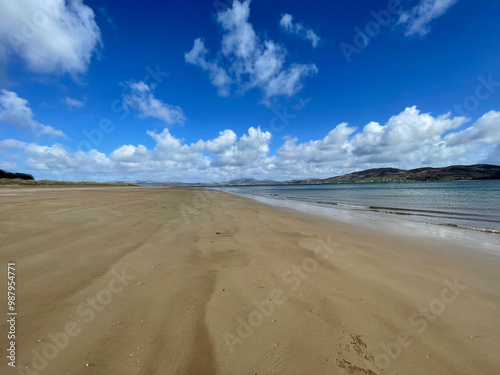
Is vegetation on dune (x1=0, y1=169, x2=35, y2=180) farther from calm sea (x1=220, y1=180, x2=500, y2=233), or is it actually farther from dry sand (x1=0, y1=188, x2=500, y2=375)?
dry sand (x1=0, y1=188, x2=500, y2=375)

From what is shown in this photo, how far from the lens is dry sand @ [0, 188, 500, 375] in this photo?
2795 millimetres

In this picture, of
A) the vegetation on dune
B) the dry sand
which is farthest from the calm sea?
the vegetation on dune

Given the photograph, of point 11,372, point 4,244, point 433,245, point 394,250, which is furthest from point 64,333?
point 433,245

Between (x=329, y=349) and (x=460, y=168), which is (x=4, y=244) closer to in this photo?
(x=329, y=349)

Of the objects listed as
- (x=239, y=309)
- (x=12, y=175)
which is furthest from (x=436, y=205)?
(x=12, y=175)

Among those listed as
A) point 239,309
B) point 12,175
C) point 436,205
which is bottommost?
point 436,205

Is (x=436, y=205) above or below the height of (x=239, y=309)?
below

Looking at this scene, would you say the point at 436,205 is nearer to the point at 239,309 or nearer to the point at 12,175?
the point at 239,309

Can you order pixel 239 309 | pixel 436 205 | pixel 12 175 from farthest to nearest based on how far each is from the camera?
pixel 12 175 → pixel 436 205 → pixel 239 309

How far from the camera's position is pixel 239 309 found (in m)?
3.93

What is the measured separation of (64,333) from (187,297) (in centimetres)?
184

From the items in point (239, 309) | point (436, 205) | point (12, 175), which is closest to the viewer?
point (239, 309)

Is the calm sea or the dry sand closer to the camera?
the dry sand

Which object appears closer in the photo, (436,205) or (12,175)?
(436,205)
